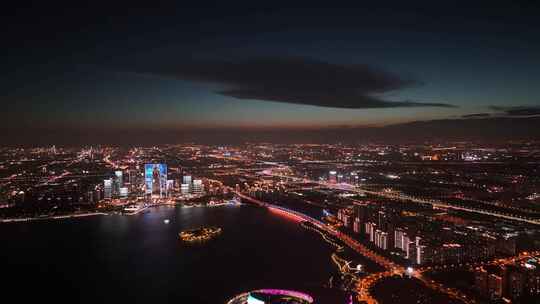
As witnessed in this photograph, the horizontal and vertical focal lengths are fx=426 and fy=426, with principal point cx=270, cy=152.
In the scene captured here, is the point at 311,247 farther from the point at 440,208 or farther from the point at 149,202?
the point at 149,202

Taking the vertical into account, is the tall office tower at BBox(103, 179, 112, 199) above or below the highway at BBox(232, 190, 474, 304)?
above

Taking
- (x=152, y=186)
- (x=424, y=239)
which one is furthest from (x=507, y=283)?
(x=152, y=186)

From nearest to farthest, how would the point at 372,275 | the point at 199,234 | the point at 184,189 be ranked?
the point at 372,275 < the point at 199,234 < the point at 184,189

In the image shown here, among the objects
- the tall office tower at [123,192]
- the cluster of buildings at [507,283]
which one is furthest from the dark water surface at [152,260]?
the tall office tower at [123,192]

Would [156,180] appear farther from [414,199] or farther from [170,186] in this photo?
[414,199]

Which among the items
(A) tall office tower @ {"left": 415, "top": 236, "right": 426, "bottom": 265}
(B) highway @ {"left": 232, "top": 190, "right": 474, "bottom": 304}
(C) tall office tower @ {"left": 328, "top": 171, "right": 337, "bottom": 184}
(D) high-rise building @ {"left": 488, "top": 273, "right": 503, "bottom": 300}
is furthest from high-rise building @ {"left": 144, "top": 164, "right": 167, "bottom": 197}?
(D) high-rise building @ {"left": 488, "top": 273, "right": 503, "bottom": 300}

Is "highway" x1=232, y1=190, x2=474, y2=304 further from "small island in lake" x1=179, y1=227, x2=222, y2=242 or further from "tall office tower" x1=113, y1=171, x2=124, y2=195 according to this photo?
"tall office tower" x1=113, y1=171, x2=124, y2=195

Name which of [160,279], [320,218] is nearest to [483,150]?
[320,218]
